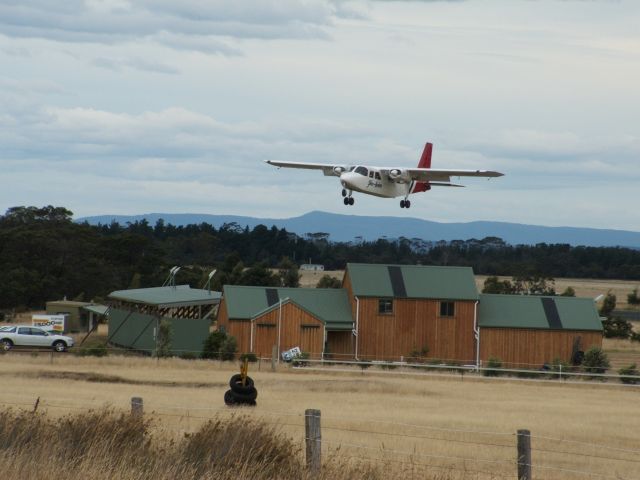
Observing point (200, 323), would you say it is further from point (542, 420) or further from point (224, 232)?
point (224, 232)

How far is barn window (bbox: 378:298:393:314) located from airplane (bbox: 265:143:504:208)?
592 cm

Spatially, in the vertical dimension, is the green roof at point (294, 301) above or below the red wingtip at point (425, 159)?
below

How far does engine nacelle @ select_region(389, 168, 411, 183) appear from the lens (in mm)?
55625

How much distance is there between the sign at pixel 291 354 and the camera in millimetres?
53688

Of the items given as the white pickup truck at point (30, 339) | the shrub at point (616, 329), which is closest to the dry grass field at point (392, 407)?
the white pickup truck at point (30, 339)

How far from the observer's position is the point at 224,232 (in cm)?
16500

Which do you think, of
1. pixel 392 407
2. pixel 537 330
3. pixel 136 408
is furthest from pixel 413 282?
pixel 136 408

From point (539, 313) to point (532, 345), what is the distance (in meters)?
1.91

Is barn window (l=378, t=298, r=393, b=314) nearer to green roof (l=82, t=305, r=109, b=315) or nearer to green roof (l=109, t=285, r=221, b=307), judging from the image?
green roof (l=109, t=285, r=221, b=307)

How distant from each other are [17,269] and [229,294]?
3522 cm

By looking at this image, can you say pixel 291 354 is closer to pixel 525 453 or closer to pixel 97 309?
pixel 97 309

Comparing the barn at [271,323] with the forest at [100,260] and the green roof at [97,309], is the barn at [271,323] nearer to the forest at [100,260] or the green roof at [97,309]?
the green roof at [97,309]

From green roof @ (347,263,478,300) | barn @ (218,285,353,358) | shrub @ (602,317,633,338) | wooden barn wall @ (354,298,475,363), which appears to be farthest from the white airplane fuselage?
shrub @ (602,317,633,338)

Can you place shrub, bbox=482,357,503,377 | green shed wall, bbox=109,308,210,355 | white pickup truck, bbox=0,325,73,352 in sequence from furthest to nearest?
1. green shed wall, bbox=109,308,210,355
2. white pickup truck, bbox=0,325,73,352
3. shrub, bbox=482,357,503,377
